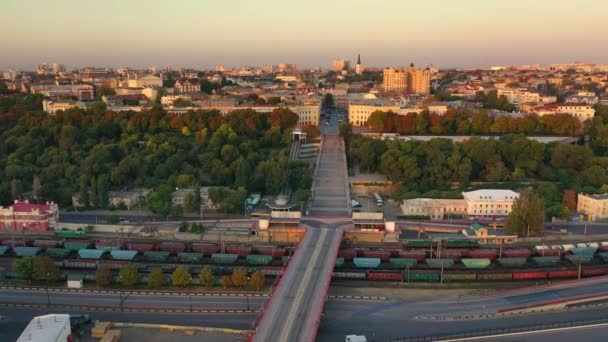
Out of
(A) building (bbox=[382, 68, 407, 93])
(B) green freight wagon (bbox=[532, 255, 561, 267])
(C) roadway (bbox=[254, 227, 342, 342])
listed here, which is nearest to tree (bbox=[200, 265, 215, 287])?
(C) roadway (bbox=[254, 227, 342, 342])

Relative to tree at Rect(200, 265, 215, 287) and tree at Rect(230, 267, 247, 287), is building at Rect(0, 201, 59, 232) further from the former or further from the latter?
tree at Rect(230, 267, 247, 287)

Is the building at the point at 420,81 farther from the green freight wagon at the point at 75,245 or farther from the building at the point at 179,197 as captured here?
the green freight wagon at the point at 75,245

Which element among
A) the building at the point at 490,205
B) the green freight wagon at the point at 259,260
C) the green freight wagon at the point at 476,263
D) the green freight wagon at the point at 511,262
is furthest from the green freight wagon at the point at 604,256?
the green freight wagon at the point at 259,260

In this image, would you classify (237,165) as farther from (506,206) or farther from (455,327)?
(455,327)

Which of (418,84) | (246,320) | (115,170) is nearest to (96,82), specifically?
(418,84)

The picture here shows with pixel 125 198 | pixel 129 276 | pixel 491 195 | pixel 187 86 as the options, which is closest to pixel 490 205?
A: pixel 491 195

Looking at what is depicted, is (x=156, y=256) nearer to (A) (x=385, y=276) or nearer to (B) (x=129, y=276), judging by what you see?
(B) (x=129, y=276)
